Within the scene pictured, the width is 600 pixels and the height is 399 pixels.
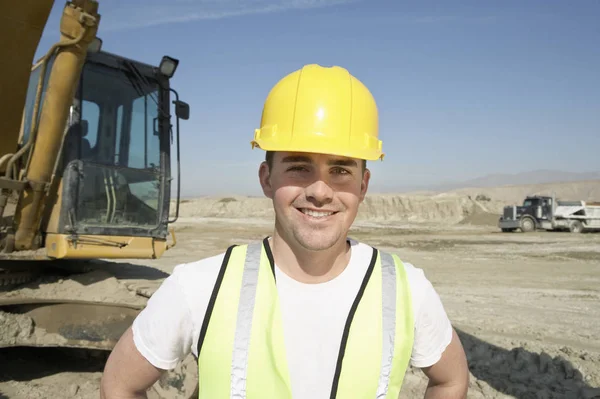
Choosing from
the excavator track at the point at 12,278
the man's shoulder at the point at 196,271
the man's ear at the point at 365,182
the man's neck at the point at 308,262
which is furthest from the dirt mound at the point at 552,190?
the man's shoulder at the point at 196,271

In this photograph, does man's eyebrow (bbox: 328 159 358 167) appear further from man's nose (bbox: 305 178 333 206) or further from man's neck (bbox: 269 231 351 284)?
man's neck (bbox: 269 231 351 284)

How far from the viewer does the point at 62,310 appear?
4141 mm

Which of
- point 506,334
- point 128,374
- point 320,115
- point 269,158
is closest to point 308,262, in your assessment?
point 269,158

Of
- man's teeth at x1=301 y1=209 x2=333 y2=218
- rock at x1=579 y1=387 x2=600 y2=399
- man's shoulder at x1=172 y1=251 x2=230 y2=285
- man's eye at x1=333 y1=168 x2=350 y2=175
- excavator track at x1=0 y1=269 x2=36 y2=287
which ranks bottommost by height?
rock at x1=579 y1=387 x2=600 y2=399

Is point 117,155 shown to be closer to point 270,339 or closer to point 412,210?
point 270,339

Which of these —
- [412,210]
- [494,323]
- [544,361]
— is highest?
[412,210]

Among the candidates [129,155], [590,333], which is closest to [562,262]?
[590,333]

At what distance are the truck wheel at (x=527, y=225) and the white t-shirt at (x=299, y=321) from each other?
25792mm

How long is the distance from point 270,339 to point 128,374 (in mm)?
436

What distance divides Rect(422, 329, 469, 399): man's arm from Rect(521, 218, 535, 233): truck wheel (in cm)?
2572

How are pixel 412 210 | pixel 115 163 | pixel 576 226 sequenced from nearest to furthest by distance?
pixel 115 163, pixel 576 226, pixel 412 210

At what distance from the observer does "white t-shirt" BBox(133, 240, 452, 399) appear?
4.97ft

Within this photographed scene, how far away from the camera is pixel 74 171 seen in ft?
16.1

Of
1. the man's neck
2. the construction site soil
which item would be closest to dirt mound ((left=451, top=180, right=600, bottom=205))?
the construction site soil
